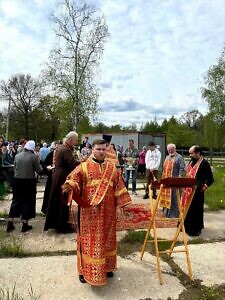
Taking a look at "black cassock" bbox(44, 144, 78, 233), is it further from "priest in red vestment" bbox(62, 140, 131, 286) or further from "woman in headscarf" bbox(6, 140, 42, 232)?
"priest in red vestment" bbox(62, 140, 131, 286)

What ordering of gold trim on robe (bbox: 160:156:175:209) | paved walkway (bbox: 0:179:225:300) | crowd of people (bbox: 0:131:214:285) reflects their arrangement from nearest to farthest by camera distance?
paved walkway (bbox: 0:179:225:300) < crowd of people (bbox: 0:131:214:285) < gold trim on robe (bbox: 160:156:175:209)

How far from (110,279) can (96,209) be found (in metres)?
1.02

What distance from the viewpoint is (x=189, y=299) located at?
4965 mm

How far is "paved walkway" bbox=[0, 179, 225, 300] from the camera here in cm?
503

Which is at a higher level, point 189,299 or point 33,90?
point 33,90

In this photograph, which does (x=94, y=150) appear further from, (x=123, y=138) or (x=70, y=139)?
(x=123, y=138)

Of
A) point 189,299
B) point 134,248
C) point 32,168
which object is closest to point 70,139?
point 32,168

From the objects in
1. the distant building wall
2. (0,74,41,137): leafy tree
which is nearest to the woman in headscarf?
the distant building wall

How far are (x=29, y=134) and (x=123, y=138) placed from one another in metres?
30.5

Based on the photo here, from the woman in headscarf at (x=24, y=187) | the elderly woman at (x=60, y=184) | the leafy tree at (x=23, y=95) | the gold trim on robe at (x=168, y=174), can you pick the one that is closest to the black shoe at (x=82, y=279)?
the elderly woman at (x=60, y=184)

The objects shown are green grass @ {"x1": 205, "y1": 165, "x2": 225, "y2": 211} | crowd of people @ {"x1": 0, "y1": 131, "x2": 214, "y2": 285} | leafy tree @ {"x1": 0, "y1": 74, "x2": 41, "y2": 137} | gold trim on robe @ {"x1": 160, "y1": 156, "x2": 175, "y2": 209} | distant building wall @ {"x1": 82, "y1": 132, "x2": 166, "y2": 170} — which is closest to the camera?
crowd of people @ {"x1": 0, "y1": 131, "x2": 214, "y2": 285}

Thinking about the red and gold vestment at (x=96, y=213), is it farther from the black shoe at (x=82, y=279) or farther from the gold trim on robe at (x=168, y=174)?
the gold trim on robe at (x=168, y=174)

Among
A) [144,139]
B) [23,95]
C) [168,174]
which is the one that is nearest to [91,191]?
[168,174]

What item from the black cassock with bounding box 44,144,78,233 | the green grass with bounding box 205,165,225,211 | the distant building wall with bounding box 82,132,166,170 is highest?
the distant building wall with bounding box 82,132,166,170
